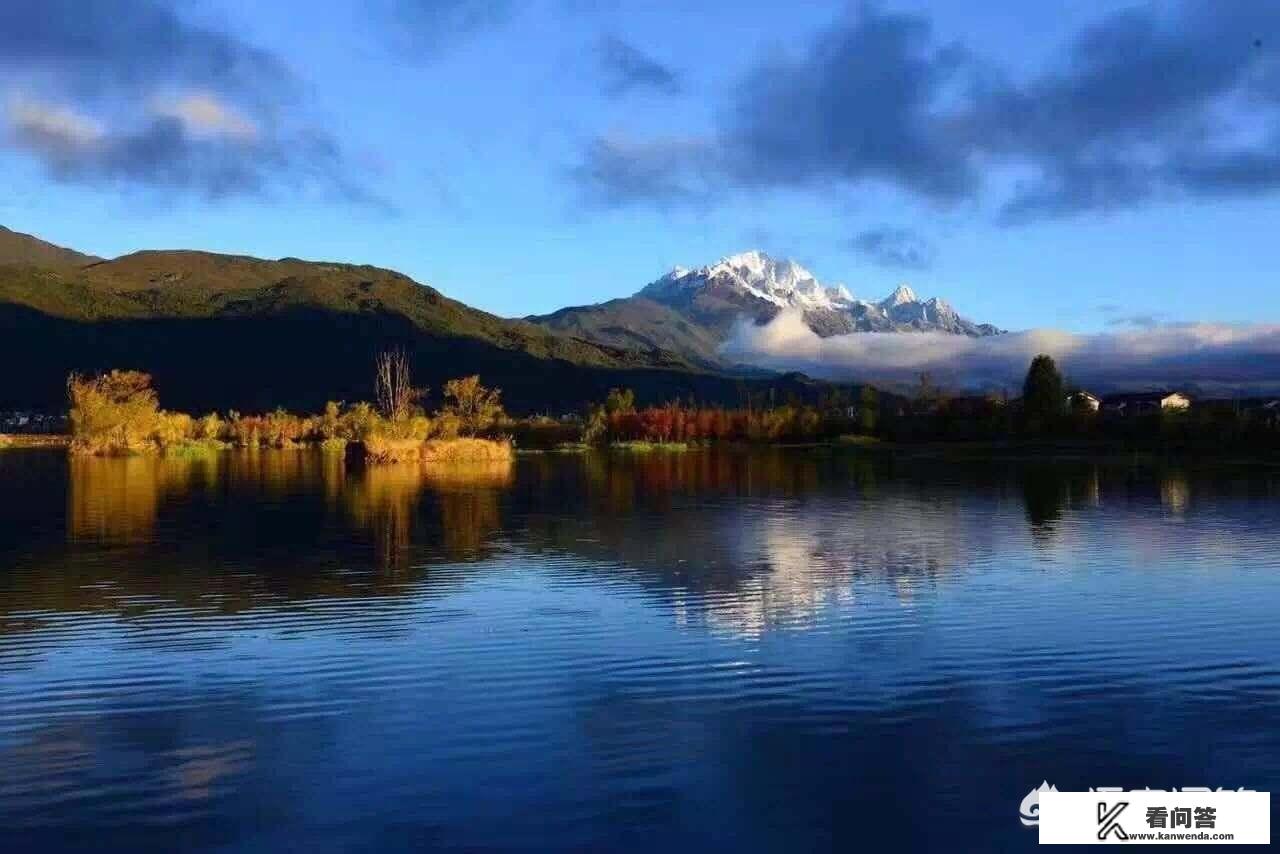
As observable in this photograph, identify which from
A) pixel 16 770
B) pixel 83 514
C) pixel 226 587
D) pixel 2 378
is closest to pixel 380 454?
pixel 83 514

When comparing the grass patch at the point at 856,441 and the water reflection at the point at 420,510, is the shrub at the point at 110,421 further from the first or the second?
the grass patch at the point at 856,441

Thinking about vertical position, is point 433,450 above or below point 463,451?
above

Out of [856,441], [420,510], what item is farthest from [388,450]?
[856,441]

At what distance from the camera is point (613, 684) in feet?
48.0

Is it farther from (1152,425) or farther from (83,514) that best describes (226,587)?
(1152,425)

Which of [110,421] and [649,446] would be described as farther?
[649,446]

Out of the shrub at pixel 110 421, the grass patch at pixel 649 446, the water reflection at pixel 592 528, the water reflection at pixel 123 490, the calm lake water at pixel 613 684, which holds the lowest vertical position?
the calm lake water at pixel 613 684

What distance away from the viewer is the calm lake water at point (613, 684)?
10.2m

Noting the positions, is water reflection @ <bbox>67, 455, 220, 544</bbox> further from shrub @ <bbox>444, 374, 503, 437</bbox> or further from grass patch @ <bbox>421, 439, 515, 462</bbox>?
shrub @ <bbox>444, 374, 503, 437</bbox>

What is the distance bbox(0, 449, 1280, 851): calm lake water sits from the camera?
10227 mm

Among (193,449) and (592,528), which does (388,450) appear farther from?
(592,528)

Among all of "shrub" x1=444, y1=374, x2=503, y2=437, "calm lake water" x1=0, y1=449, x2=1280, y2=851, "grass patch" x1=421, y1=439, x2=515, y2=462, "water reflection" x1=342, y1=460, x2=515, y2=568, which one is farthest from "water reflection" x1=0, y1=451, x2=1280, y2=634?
"shrub" x1=444, y1=374, x2=503, y2=437

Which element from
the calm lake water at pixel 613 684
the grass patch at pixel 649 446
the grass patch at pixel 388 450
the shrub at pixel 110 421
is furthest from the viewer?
the grass patch at pixel 649 446

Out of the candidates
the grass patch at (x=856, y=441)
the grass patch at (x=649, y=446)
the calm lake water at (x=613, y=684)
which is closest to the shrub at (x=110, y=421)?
the grass patch at (x=649, y=446)
